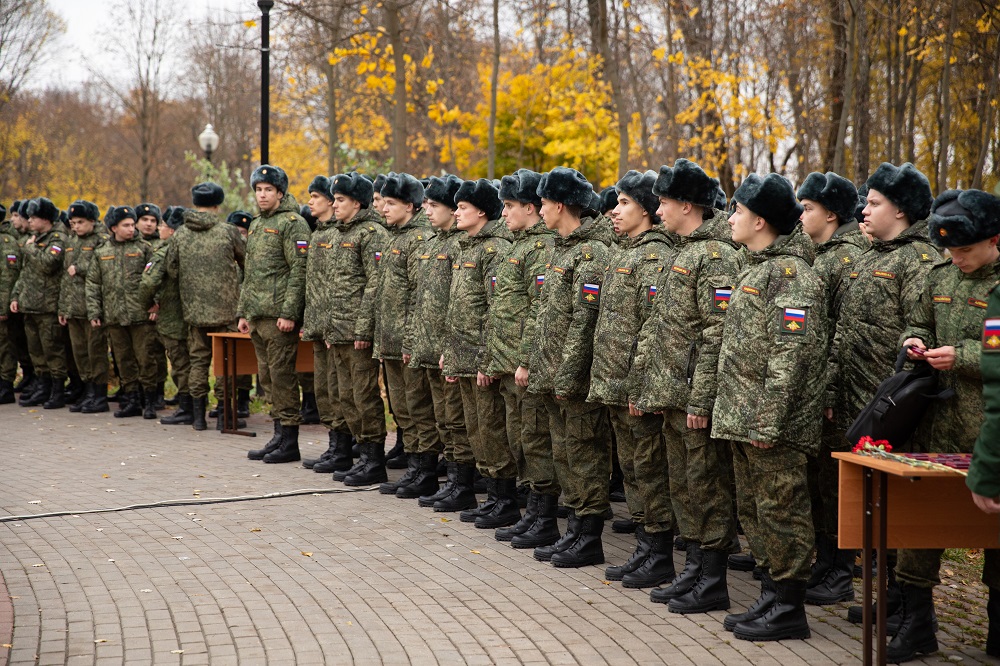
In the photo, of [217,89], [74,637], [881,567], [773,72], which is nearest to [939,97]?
[773,72]

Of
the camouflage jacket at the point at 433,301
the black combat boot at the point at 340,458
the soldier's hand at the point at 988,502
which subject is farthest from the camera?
the black combat boot at the point at 340,458

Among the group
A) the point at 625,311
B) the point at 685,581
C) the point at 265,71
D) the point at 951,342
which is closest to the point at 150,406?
the point at 265,71

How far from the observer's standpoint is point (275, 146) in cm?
4091

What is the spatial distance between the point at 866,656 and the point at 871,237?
2.72m

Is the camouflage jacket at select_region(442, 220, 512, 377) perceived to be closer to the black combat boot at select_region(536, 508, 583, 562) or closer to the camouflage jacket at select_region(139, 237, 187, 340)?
the black combat boot at select_region(536, 508, 583, 562)

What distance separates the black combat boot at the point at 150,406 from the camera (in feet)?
45.5

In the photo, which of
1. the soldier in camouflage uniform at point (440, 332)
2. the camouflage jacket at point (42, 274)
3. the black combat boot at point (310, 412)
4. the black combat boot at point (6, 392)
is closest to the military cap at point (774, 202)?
the soldier in camouflage uniform at point (440, 332)

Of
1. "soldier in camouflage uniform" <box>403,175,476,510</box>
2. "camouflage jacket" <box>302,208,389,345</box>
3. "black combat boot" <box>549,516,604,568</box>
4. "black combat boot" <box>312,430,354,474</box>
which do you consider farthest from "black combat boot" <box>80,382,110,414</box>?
"black combat boot" <box>549,516,604,568</box>

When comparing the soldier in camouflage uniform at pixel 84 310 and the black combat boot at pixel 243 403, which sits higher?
the soldier in camouflage uniform at pixel 84 310

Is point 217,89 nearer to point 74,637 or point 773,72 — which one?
point 773,72

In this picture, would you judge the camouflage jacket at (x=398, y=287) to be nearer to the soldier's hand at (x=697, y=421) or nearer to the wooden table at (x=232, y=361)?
the wooden table at (x=232, y=361)

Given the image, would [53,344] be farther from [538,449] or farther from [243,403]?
[538,449]

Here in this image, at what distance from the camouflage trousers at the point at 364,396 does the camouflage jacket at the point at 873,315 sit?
4.61 metres

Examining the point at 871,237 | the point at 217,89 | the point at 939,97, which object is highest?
the point at 217,89
